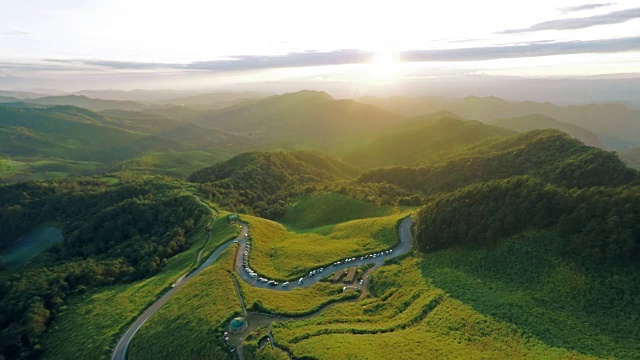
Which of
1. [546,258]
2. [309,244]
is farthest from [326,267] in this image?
[546,258]

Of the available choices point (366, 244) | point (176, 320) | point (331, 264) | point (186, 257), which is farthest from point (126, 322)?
point (366, 244)

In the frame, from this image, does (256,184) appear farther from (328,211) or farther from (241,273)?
(241,273)

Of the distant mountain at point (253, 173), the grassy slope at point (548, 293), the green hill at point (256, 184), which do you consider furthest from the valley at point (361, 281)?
the distant mountain at point (253, 173)

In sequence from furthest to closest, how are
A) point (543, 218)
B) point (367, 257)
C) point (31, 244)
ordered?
point (31, 244)
point (367, 257)
point (543, 218)

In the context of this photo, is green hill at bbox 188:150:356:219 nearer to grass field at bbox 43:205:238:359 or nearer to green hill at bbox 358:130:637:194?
green hill at bbox 358:130:637:194

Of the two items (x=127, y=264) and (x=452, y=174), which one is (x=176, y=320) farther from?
(x=452, y=174)

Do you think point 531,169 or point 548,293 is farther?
point 531,169
